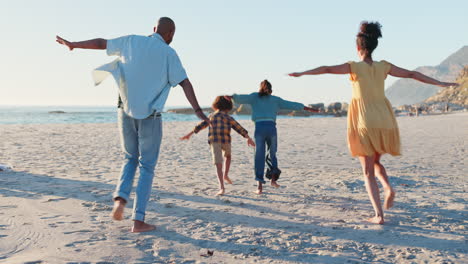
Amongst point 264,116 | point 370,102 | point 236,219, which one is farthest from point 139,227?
point 370,102

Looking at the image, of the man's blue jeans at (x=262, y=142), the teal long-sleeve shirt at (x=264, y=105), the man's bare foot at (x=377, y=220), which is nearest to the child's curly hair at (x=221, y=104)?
the teal long-sleeve shirt at (x=264, y=105)

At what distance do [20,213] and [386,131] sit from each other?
425 centimetres

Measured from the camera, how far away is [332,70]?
389 cm

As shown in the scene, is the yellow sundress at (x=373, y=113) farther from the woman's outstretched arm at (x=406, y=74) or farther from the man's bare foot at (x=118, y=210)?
the man's bare foot at (x=118, y=210)

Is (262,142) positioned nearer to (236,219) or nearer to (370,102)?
(236,219)

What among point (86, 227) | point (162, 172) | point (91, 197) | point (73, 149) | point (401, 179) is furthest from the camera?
point (73, 149)

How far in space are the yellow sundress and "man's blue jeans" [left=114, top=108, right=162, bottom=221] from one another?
2.10m

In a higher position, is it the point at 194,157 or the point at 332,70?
the point at 332,70

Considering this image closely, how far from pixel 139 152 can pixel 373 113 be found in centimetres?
245

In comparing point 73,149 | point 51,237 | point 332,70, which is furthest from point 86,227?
point 73,149

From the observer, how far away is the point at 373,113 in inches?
152

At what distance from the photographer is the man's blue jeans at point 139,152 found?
366 centimetres

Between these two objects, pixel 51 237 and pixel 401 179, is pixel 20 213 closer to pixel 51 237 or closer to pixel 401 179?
pixel 51 237

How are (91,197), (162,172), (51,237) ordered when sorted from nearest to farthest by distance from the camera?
(51,237) → (91,197) → (162,172)
